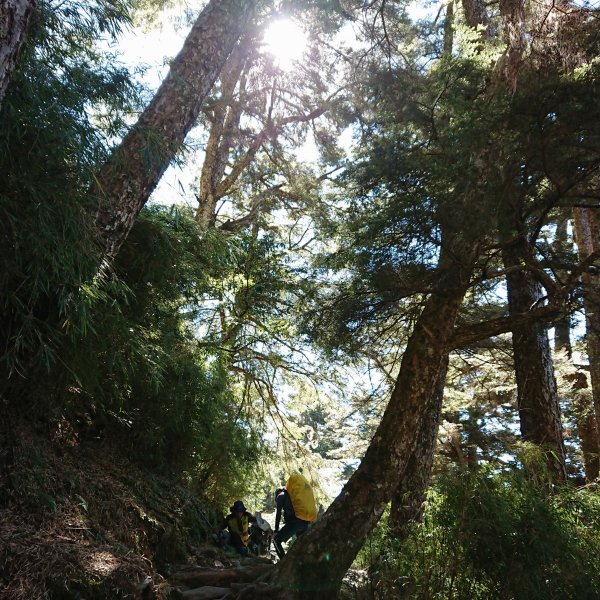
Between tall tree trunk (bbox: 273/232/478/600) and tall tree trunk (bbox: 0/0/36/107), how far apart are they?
12.2 ft

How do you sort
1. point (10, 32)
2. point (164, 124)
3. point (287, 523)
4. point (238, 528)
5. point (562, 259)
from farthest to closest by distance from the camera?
point (238, 528)
point (287, 523)
point (562, 259)
point (164, 124)
point (10, 32)

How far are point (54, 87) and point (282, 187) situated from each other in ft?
28.0

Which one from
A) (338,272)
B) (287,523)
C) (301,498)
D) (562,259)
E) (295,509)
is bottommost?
(287,523)

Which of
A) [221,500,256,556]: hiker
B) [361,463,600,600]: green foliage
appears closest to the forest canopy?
[361,463,600,600]: green foliage

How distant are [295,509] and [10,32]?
5.94 m

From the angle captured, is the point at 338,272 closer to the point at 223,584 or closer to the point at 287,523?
the point at 287,523

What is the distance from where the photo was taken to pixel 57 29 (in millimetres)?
3748

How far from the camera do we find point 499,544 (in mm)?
3025

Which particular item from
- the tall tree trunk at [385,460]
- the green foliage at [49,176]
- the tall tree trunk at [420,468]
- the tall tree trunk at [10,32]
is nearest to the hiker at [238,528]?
the tall tree trunk at [420,468]

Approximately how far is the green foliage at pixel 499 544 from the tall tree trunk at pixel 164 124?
334 centimetres

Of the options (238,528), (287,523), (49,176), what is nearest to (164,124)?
(49,176)

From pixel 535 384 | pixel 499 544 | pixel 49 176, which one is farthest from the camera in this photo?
pixel 535 384

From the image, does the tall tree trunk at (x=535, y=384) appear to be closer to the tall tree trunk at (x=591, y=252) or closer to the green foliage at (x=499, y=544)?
the tall tree trunk at (x=591, y=252)

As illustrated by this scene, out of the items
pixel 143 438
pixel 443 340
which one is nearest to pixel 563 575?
pixel 443 340
